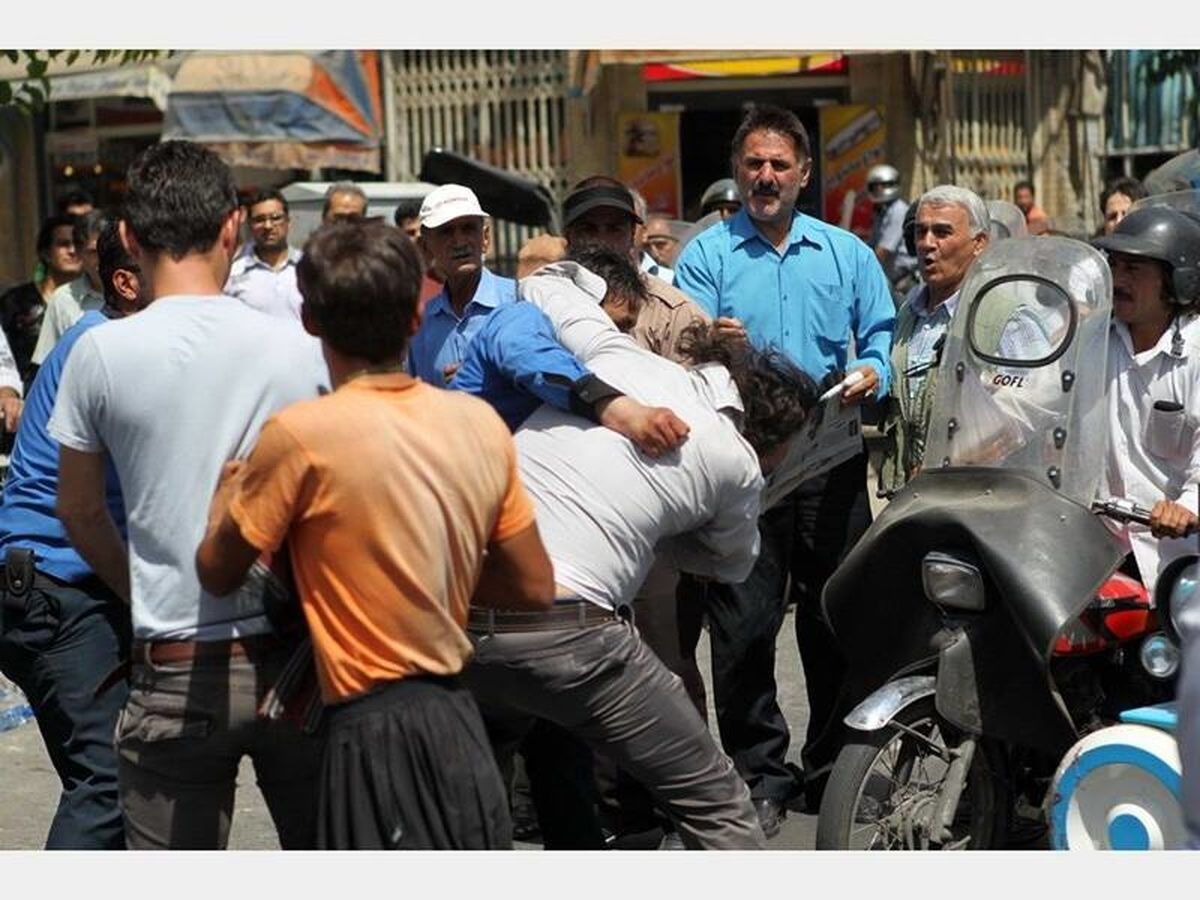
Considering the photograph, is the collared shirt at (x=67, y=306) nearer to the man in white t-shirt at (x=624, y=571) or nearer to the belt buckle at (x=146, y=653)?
the man in white t-shirt at (x=624, y=571)

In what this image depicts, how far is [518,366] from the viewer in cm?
485

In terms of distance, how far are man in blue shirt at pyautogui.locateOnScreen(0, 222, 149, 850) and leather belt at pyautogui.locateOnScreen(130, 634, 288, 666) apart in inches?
31.0

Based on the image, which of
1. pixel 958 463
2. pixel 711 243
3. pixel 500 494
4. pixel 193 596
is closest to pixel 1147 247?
pixel 958 463

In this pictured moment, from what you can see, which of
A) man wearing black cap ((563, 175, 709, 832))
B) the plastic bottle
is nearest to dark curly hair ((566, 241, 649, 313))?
man wearing black cap ((563, 175, 709, 832))

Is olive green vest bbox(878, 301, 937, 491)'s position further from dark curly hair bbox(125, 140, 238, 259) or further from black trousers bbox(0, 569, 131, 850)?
dark curly hair bbox(125, 140, 238, 259)

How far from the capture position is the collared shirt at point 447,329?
650 cm

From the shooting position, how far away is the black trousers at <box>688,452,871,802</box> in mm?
6609

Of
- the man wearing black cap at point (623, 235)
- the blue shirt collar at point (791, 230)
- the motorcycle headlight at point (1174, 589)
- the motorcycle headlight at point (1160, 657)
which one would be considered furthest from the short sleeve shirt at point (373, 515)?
the blue shirt collar at point (791, 230)

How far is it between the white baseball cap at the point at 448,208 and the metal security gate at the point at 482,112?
10769 mm

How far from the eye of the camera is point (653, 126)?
17.3m

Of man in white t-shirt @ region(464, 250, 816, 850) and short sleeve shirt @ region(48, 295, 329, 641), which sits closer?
short sleeve shirt @ region(48, 295, 329, 641)

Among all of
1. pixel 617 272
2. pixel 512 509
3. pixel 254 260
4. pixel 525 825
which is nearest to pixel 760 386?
pixel 617 272

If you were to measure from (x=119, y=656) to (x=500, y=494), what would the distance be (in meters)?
1.41

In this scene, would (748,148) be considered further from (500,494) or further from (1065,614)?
(500,494)
